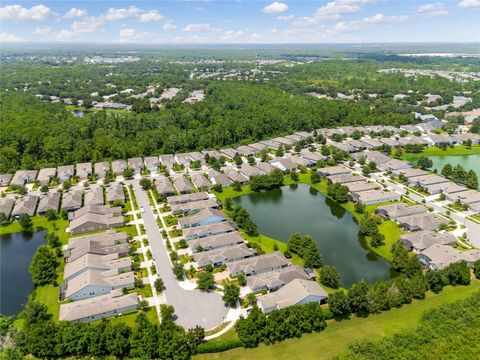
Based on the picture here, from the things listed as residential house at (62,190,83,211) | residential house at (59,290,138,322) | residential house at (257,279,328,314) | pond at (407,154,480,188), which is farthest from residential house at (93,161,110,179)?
pond at (407,154,480,188)

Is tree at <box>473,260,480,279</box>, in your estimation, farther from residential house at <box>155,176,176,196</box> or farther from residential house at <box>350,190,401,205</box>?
residential house at <box>155,176,176,196</box>

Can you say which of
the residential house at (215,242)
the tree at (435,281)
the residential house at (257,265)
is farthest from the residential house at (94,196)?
the tree at (435,281)

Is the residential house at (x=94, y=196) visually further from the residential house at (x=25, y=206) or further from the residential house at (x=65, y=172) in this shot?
the residential house at (x=65, y=172)

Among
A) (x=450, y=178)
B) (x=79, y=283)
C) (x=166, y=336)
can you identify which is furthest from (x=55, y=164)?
(x=450, y=178)

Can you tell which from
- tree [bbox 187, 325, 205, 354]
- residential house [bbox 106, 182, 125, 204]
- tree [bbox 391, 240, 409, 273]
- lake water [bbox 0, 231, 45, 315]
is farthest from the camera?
residential house [bbox 106, 182, 125, 204]

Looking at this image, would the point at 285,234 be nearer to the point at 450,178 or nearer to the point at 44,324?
the point at 44,324

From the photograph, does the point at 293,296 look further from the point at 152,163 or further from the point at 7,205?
the point at 152,163

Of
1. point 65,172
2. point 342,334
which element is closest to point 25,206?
point 65,172
